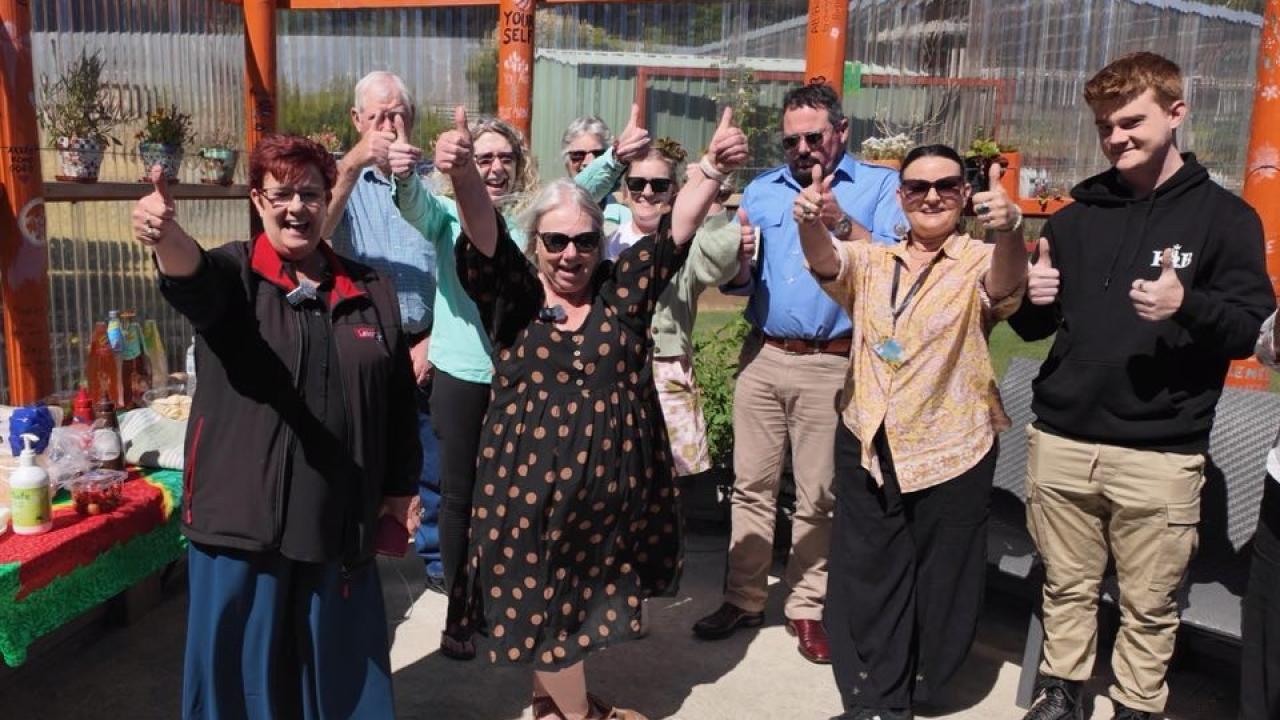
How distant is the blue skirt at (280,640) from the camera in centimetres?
255

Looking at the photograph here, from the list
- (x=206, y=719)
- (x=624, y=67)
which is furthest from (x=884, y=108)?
(x=206, y=719)

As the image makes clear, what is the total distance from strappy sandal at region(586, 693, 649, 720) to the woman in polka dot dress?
379 millimetres

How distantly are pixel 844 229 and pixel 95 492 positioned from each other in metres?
2.54

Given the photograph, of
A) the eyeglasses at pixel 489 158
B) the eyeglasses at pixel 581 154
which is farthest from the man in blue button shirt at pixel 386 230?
the eyeglasses at pixel 581 154

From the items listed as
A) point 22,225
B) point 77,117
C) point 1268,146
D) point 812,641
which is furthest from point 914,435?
point 77,117

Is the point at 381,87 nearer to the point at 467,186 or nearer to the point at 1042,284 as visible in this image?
the point at 467,186

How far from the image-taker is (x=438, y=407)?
3586 mm

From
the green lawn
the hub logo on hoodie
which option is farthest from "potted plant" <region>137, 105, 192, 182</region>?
the green lawn

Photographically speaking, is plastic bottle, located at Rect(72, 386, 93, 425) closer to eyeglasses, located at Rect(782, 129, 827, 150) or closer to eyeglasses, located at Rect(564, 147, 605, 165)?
eyeglasses, located at Rect(564, 147, 605, 165)

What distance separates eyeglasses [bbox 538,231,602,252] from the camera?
9.18 feet

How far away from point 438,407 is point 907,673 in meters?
1.83

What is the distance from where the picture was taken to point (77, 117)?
13.7 ft

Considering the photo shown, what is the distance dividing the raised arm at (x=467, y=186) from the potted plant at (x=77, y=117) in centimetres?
225

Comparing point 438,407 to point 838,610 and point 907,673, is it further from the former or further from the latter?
point 907,673
